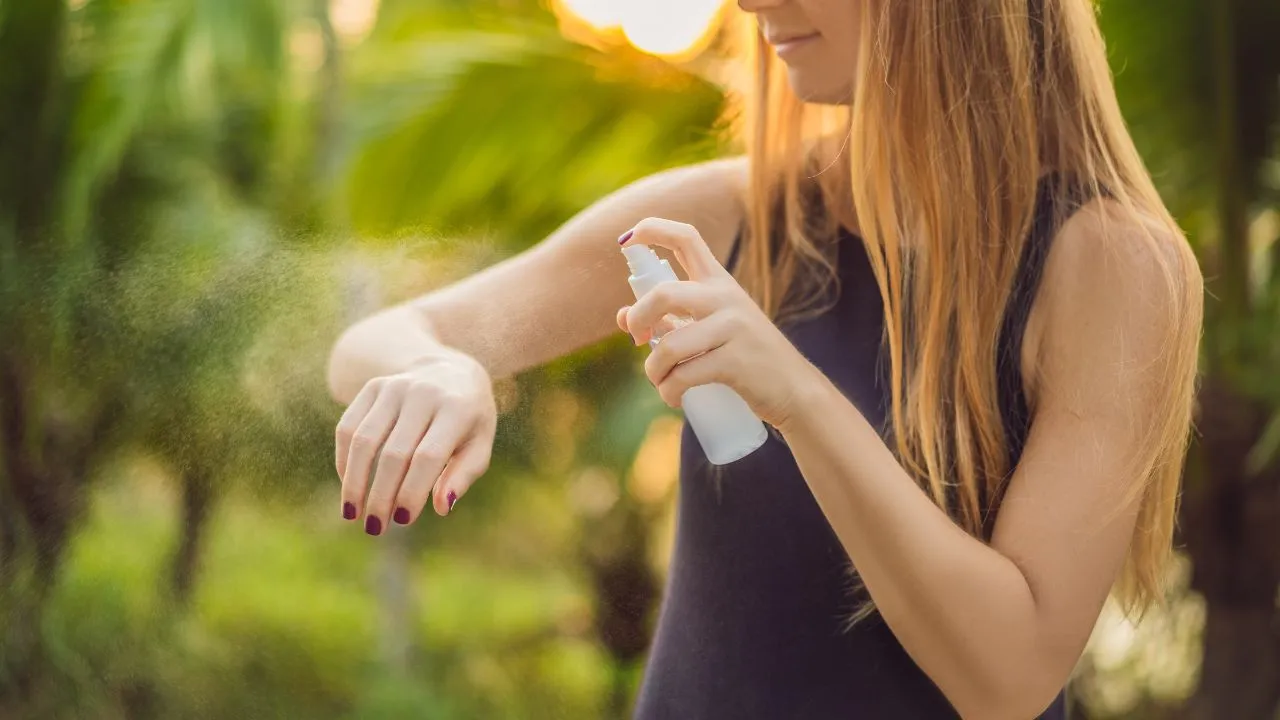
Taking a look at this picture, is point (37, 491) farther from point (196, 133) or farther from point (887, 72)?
point (196, 133)

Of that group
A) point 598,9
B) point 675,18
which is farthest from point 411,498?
point 598,9

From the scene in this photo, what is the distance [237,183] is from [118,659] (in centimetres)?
60

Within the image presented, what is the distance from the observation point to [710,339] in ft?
1.23

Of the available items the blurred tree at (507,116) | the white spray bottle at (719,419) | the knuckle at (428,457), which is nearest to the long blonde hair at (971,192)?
the white spray bottle at (719,419)

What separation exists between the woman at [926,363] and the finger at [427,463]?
24 mm

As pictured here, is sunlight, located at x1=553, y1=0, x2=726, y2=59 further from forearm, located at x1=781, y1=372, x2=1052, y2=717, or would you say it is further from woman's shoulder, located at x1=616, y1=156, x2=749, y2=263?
forearm, located at x1=781, y1=372, x2=1052, y2=717

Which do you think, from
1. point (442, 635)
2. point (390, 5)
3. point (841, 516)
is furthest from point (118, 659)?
point (390, 5)

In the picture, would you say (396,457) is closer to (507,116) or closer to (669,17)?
(669,17)

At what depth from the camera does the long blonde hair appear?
1.61ft

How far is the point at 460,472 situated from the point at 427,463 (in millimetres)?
18

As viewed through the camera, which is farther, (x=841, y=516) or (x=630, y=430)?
(x=630, y=430)

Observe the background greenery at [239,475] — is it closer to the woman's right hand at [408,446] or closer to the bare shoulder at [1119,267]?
the woman's right hand at [408,446]

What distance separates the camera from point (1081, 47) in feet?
1.76

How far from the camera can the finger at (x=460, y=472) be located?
0.40 metres
